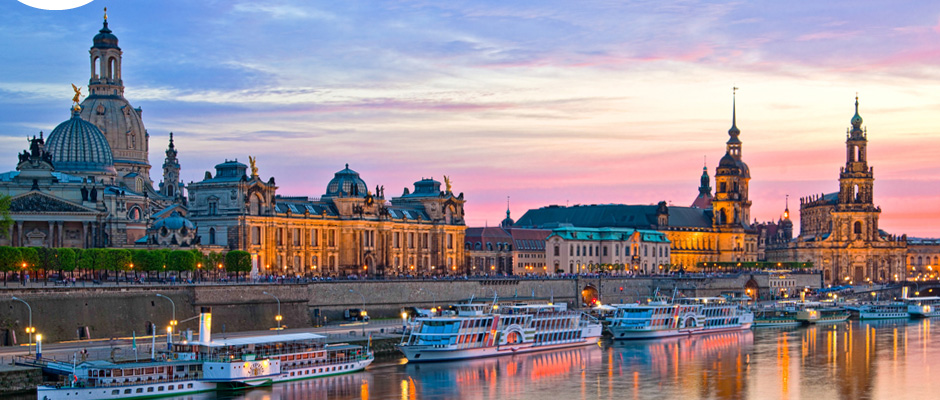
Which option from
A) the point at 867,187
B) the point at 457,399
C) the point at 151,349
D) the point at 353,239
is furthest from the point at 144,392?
the point at 867,187

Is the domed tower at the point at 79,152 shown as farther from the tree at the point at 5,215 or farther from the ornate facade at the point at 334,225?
the tree at the point at 5,215

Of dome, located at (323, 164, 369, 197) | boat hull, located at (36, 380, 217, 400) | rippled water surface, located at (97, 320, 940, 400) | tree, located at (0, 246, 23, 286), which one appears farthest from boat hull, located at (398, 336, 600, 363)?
dome, located at (323, 164, 369, 197)

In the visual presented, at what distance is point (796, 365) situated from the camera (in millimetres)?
80750

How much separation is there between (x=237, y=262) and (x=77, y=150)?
3177 cm

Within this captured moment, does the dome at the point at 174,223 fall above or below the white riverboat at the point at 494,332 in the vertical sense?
above

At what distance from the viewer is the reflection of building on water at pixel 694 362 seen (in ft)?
229

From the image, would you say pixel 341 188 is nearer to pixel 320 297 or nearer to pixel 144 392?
pixel 320 297

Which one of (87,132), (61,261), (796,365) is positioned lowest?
(796,365)

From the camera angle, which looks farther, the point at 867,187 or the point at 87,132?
the point at 867,187

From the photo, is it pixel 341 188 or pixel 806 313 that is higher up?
pixel 341 188

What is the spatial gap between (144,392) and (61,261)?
30.0 m

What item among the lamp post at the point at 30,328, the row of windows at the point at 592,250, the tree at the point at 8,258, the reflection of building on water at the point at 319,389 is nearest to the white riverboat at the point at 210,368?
the reflection of building on water at the point at 319,389

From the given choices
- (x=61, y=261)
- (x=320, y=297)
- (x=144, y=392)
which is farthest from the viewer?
(x=320, y=297)

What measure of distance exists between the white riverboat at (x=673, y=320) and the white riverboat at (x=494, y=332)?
5755 mm
